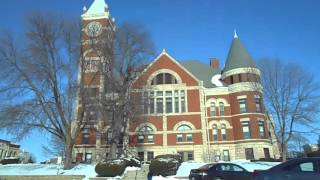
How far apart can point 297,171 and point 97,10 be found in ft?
170

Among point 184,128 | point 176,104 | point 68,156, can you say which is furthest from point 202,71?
point 68,156

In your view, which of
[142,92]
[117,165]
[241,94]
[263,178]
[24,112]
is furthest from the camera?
[241,94]

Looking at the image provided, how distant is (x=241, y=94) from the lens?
2068 inches

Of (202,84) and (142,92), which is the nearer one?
(142,92)

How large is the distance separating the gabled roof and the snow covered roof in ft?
51.0

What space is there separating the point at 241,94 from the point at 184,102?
7.87 m

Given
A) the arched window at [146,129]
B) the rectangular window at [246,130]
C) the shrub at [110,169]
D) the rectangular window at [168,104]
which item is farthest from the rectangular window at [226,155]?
the shrub at [110,169]

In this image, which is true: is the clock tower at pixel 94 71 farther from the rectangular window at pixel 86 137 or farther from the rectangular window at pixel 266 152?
the rectangular window at pixel 266 152

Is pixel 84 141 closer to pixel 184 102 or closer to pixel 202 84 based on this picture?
pixel 184 102

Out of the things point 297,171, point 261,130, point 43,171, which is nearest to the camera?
point 297,171

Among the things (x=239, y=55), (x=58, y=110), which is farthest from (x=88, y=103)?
(x=239, y=55)

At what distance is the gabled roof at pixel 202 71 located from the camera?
58.0 metres

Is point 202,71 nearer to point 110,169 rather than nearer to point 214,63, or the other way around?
point 214,63

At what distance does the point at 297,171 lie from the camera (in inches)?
468
